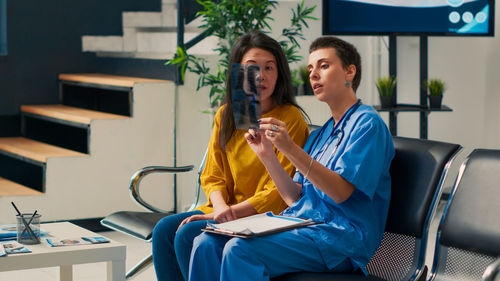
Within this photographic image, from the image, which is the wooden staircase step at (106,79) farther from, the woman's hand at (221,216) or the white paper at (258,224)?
the white paper at (258,224)

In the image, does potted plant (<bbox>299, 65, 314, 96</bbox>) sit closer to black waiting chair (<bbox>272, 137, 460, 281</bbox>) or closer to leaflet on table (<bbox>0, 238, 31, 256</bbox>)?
black waiting chair (<bbox>272, 137, 460, 281</bbox>)

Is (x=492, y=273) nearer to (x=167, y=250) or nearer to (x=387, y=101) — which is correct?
(x=167, y=250)

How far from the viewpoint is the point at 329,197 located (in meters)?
2.25

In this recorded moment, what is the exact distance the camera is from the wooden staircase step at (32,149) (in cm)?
469

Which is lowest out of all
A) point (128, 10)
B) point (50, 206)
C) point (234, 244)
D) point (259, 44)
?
point (50, 206)

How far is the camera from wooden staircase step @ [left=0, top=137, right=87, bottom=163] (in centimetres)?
469

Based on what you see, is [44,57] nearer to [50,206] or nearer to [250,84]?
[50,206]

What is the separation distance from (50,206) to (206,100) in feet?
4.03

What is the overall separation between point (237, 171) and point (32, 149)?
2.66 metres

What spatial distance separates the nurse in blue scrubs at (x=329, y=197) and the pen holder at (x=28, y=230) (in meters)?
0.66

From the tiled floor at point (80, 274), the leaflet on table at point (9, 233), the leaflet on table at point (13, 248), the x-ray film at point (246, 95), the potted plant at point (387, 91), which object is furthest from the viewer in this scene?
the potted plant at point (387, 91)

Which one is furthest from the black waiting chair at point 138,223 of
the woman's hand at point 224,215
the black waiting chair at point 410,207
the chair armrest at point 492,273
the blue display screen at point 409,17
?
the blue display screen at point 409,17

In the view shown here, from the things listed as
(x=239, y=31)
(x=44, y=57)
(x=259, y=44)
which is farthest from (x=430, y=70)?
(x=259, y=44)

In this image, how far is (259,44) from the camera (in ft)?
8.85
